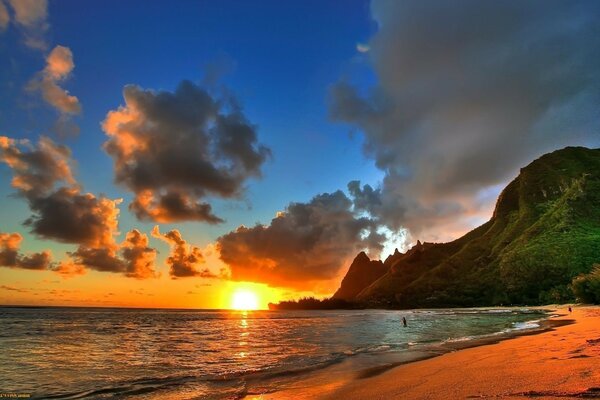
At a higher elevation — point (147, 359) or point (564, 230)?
point (564, 230)

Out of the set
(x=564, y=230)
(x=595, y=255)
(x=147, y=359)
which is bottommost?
(x=147, y=359)

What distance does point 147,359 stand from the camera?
2914 cm

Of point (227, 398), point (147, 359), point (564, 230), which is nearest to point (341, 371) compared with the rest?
point (227, 398)

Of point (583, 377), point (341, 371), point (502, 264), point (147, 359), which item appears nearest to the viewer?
point (583, 377)

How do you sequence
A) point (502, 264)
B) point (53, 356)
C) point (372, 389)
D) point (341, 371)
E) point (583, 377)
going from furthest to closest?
1. point (502, 264)
2. point (53, 356)
3. point (341, 371)
4. point (372, 389)
5. point (583, 377)

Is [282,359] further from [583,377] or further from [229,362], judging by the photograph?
[583,377]

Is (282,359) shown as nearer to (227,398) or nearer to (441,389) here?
(227,398)

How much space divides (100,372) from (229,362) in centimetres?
798

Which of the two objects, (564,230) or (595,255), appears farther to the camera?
(564,230)

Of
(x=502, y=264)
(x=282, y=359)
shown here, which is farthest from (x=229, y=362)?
(x=502, y=264)

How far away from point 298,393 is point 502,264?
189m

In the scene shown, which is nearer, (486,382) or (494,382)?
(494,382)

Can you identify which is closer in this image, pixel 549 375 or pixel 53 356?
pixel 549 375

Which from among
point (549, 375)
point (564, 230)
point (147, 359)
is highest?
point (564, 230)
